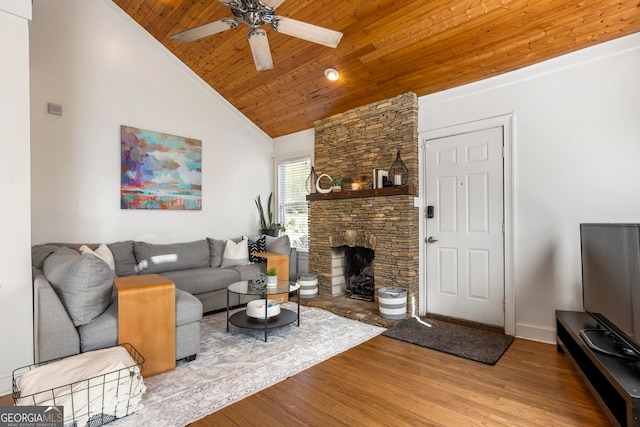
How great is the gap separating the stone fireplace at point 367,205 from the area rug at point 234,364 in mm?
927

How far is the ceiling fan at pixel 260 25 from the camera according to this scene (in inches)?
87.0

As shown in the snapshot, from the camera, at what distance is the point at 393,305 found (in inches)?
145

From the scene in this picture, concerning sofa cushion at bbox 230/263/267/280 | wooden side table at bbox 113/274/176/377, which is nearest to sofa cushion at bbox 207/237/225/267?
sofa cushion at bbox 230/263/267/280

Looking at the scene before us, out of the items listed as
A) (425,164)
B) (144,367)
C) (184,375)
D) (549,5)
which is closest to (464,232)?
(425,164)

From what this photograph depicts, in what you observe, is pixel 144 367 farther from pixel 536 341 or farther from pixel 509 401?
pixel 536 341

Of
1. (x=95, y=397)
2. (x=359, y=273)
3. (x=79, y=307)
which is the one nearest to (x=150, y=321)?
(x=79, y=307)

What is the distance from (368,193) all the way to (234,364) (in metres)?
2.53

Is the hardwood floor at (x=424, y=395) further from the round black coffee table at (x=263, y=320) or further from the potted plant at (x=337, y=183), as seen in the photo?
the potted plant at (x=337, y=183)

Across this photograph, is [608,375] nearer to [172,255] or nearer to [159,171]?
[172,255]

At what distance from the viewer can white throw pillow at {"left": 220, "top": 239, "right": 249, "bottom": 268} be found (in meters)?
4.64

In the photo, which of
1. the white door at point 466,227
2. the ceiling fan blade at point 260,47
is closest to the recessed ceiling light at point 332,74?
the ceiling fan blade at point 260,47

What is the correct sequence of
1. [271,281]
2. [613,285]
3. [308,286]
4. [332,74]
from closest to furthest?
[613,285]
[271,281]
[332,74]
[308,286]

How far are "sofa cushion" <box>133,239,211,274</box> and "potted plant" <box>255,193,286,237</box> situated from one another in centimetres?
114

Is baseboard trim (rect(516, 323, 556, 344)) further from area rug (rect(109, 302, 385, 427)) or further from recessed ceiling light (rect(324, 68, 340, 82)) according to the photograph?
recessed ceiling light (rect(324, 68, 340, 82))
